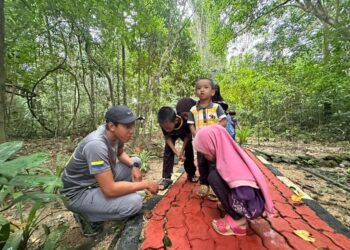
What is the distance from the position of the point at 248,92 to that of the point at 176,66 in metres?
3.15

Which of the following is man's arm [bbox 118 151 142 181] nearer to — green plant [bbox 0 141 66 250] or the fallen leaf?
green plant [bbox 0 141 66 250]

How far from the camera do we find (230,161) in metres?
1.77

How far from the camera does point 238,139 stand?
7.21 metres

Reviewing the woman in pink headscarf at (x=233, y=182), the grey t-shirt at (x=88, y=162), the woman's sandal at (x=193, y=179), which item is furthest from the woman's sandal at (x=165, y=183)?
the woman in pink headscarf at (x=233, y=182)

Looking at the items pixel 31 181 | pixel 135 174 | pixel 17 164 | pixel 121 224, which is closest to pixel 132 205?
pixel 121 224

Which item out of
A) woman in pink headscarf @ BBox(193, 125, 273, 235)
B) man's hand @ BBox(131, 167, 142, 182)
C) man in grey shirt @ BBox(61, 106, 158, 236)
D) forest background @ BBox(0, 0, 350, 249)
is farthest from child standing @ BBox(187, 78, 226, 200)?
forest background @ BBox(0, 0, 350, 249)

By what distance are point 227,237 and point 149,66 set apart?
→ 460 centimetres

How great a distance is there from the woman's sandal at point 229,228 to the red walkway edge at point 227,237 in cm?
4

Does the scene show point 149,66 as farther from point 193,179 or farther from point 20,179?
point 20,179

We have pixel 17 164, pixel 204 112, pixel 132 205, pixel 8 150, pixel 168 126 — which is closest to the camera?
pixel 17 164

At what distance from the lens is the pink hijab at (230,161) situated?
1707 mm

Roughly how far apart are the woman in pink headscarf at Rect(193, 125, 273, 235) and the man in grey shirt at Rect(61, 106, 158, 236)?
0.62 m

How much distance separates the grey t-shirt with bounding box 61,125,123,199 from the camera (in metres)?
1.85

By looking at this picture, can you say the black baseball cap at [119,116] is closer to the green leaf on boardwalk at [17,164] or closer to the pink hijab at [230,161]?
the pink hijab at [230,161]
